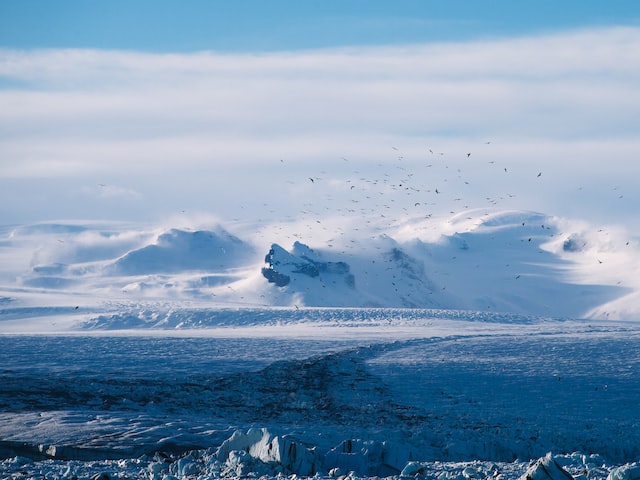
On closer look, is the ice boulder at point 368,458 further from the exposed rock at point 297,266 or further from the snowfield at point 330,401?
the exposed rock at point 297,266

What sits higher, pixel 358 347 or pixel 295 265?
pixel 295 265

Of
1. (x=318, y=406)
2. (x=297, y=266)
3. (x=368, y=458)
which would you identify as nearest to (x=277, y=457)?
(x=368, y=458)

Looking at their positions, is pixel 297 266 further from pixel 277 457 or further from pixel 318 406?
pixel 277 457

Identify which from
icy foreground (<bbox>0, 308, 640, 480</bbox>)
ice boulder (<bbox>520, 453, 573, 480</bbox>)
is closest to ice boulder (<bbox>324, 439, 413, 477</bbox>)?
icy foreground (<bbox>0, 308, 640, 480</bbox>)

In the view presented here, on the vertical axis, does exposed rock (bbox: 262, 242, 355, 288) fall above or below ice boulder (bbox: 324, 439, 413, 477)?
above

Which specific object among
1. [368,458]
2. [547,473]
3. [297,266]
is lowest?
[368,458]

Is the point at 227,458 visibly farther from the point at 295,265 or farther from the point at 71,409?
the point at 295,265

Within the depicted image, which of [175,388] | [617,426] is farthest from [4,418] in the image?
[617,426]

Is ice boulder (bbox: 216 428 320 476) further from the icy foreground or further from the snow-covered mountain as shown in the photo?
the snow-covered mountain
